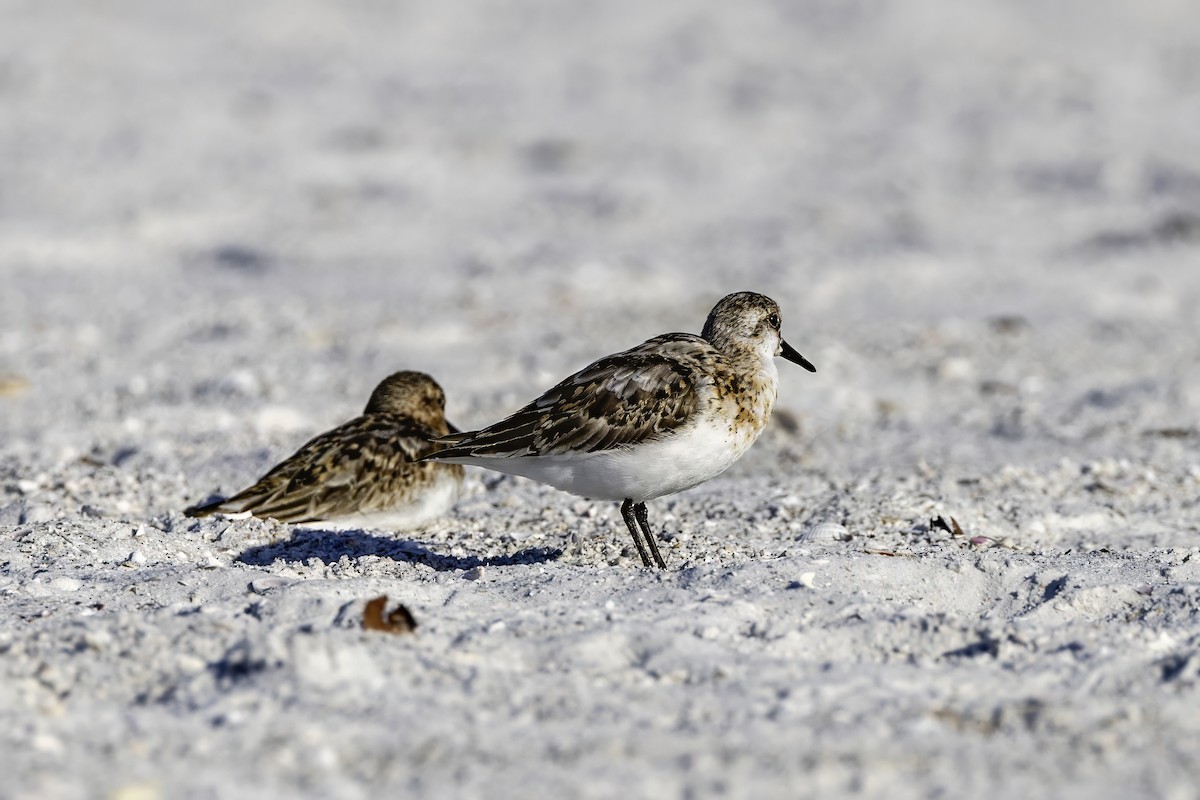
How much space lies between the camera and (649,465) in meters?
5.90

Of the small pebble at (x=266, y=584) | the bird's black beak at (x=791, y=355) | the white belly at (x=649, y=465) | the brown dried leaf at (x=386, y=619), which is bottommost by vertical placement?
the brown dried leaf at (x=386, y=619)

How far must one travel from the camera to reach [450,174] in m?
16.2

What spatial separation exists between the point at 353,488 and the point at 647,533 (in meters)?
1.58

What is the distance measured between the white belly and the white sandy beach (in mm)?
331

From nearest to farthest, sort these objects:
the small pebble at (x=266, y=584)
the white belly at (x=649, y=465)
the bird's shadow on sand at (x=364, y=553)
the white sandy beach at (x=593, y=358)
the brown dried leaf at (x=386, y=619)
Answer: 1. the white sandy beach at (x=593, y=358)
2. the brown dried leaf at (x=386, y=619)
3. the small pebble at (x=266, y=584)
4. the white belly at (x=649, y=465)
5. the bird's shadow on sand at (x=364, y=553)

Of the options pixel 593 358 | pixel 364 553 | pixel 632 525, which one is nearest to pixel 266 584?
pixel 364 553

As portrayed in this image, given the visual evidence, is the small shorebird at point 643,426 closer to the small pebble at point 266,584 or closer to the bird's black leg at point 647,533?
the bird's black leg at point 647,533

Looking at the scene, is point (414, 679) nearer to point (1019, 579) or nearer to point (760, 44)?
point (1019, 579)

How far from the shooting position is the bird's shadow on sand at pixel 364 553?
627 centimetres

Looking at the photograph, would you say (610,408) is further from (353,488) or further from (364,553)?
(353,488)

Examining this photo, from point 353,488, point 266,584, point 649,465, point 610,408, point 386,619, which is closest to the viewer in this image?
point 386,619

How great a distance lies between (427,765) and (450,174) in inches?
499

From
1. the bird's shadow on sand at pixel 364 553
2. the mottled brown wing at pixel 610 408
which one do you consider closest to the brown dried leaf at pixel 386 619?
the bird's shadow on sand at pixel 364 553

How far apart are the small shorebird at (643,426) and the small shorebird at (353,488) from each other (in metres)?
0.66
